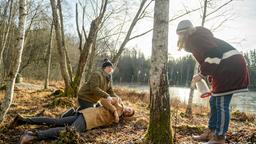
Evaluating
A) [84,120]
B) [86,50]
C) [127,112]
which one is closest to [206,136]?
[84,120]

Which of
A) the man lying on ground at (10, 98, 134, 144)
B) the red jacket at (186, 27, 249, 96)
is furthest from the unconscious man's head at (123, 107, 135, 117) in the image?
the red jacket at (186, 27, 249, 96)

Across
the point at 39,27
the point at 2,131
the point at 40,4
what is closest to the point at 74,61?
the point at 39,27

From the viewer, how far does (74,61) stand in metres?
46.9

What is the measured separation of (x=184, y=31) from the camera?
4.78 meters

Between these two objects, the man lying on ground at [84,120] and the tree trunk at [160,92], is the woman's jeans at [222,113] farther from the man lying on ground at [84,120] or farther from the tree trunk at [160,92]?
the man lying on ground at [84,120]

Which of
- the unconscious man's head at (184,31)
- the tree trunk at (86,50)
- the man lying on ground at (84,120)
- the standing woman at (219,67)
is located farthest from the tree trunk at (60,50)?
the standing woman at (219,67)

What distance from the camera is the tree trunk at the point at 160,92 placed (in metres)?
4.97

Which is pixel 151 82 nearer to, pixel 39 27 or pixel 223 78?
pixel 223 78

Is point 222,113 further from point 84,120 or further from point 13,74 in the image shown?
point 13,74

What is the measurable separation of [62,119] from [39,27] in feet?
79.9

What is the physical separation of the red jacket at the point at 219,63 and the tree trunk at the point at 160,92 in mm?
507

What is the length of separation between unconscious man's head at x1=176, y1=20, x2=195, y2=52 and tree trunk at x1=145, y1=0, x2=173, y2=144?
280 mm

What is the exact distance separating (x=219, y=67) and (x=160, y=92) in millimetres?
988

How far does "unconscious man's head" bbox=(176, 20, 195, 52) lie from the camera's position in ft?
15.6
